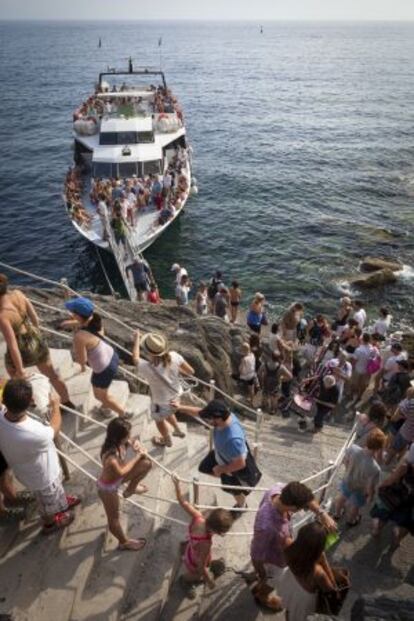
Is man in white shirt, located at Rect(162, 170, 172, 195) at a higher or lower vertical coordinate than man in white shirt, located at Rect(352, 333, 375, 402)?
higher

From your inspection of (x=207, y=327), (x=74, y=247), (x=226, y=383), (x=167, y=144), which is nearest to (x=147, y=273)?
(x=207, y=327)

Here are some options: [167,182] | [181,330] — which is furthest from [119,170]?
[181,330]

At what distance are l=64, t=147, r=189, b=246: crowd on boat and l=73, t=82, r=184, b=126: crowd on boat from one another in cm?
578

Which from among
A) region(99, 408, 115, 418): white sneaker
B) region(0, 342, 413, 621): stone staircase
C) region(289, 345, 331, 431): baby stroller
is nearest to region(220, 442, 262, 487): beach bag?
region(0, 342, 413, 621): stone staircase

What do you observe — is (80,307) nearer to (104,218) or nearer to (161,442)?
(161,442)

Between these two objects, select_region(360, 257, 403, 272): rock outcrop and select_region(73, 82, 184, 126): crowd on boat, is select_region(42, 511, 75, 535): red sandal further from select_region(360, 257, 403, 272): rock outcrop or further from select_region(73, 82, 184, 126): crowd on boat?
select_region(73, 82, 184, 126): crowd on boat

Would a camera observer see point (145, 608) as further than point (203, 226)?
No

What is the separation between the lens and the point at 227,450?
5.27m

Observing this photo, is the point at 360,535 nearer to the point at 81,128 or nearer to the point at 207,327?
the point at 207,327

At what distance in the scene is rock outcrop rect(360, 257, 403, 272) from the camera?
842 inches

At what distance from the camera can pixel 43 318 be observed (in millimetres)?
9531

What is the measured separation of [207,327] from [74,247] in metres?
15.3

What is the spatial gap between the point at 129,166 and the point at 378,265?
12.6 metres

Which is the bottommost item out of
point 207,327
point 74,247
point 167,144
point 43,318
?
point 74,247
